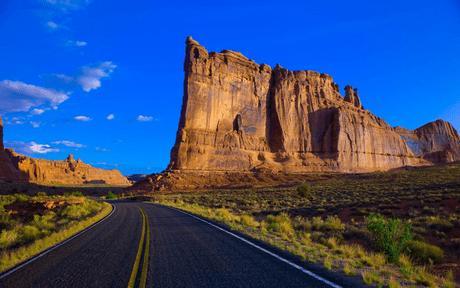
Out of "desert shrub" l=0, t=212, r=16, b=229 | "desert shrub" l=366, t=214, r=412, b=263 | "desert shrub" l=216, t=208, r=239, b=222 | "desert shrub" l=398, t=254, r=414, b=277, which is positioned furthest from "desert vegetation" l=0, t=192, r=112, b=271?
"desert shrub" l=366, t=214, r=412, b=263

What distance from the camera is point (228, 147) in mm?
85125

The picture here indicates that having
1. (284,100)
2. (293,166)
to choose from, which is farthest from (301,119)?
(293,166)

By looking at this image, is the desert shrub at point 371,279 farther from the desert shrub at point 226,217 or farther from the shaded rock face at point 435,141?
the shaded rock face at point 435,141

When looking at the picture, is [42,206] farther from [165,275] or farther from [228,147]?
[228,147]

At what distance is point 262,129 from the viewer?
95625 mm

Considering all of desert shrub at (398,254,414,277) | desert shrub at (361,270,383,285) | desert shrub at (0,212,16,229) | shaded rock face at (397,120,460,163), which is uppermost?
shaded rock face at (397,120,460,163)

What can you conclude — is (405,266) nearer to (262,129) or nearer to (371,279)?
(371,279)

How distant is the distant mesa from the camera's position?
80250mm

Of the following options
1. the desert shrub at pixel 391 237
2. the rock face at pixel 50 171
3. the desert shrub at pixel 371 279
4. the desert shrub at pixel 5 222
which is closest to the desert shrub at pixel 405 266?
the desert shrub at pixel 391 237

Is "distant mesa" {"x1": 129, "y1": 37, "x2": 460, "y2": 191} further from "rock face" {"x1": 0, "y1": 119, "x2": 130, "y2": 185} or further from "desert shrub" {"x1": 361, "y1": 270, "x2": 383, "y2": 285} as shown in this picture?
"desert shrub" {"x1": 361, "y1": 270, "x2": 383, "y2": 285}

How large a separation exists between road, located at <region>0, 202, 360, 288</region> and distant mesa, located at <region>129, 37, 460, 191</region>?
2391 inches

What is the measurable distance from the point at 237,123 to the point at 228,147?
27.1 feet

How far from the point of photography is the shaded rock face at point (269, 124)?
83.2 m

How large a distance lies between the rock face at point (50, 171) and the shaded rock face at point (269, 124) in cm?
4599
